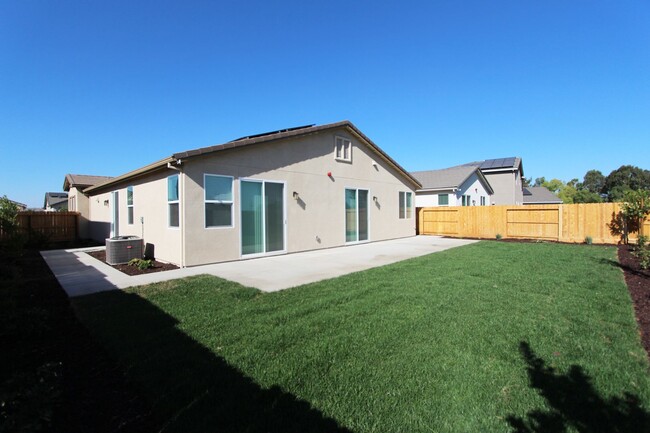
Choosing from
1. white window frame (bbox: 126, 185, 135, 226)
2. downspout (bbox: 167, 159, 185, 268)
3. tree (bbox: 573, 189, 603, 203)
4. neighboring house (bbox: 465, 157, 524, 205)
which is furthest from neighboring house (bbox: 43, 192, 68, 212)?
tree (bbox: 573, 189, 603, 203)

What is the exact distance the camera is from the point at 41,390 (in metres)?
1.71

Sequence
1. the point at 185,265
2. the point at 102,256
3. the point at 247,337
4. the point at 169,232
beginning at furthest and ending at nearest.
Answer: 1. the point at 102,256
2. the point at 169,232
3. the point at 185,265
4. the point at 247,337

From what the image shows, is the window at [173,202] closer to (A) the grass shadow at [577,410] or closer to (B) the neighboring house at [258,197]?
(B) the neighboring house at [258,197]

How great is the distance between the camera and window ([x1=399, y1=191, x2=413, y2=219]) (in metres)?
17.8

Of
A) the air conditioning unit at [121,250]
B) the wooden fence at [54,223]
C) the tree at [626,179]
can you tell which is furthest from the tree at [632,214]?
the tree at [626,179]

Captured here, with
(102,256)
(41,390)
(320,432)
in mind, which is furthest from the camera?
(102,256)

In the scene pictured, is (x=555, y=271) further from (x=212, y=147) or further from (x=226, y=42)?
(x=226, y=42)

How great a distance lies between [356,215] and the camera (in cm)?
1450

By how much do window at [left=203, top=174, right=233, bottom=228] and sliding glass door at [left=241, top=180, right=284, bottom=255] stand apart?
0.47 meters

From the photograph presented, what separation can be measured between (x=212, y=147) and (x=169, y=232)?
2802 millimetres

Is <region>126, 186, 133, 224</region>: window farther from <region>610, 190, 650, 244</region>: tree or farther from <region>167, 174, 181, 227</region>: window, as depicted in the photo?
<region>610, 190, 650, 244</region>: tree

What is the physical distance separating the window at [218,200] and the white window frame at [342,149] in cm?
531

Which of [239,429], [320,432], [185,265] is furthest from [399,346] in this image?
[185,265]

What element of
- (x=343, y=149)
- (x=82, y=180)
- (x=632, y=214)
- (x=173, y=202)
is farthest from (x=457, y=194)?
(x=82, y=180)
